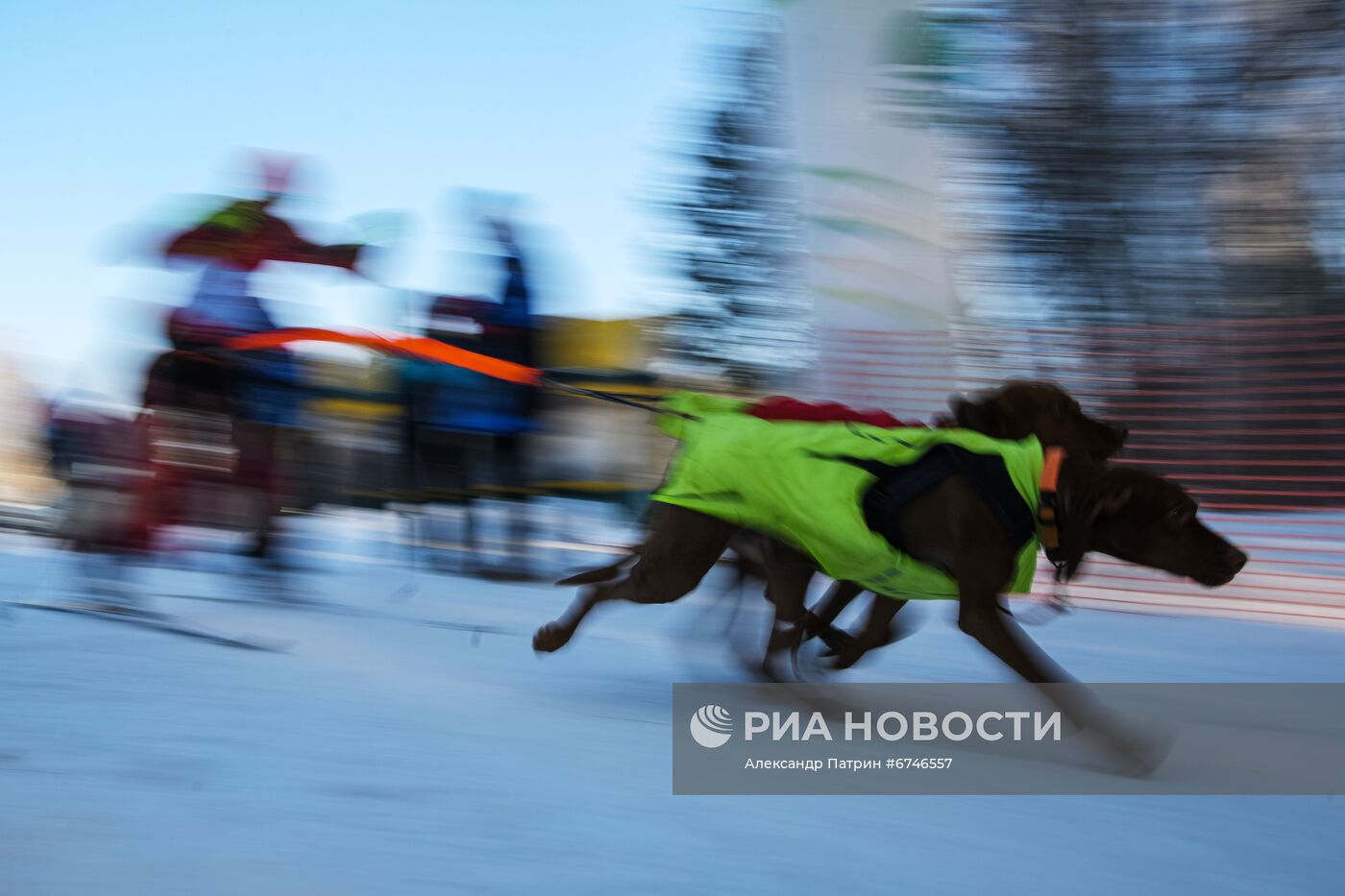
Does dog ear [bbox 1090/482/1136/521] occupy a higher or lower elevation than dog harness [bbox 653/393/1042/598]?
higher

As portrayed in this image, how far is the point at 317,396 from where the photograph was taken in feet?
19.7

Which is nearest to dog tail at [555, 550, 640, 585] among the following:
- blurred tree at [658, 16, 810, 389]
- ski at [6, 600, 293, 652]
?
ski at [6, 600, 293, 652]

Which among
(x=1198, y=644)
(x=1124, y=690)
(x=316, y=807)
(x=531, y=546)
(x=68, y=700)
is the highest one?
(x=316, y=807)

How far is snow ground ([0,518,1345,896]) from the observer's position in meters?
2.36

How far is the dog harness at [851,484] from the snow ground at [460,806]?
679 mm

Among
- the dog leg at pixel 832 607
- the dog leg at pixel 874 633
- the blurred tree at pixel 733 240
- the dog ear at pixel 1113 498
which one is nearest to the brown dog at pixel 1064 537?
the dog ear at pixel 1113 498

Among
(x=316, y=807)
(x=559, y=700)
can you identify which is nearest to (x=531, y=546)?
(x=559, y=700)

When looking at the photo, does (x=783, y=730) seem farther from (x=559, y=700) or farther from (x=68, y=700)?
(x=68, y=700)

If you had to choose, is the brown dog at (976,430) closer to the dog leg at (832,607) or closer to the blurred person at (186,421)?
the dog leg at (832,607)

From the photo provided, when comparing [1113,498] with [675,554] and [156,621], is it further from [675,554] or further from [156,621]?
[156,621]

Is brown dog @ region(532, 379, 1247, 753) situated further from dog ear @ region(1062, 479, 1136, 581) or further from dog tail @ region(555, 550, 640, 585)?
dog tail @ region(555, 550, 640, 585)

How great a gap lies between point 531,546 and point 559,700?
11.1 ft

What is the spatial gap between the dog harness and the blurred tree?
20.1 meters

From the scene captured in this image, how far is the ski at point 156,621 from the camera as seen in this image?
461cm
